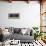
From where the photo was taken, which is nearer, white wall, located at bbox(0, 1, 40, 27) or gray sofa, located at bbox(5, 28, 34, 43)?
gray sofa, located at bbox(5, 28, 34, 43)

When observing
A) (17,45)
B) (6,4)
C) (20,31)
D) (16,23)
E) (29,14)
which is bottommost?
(17,45)

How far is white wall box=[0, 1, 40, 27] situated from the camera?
14.0 ft

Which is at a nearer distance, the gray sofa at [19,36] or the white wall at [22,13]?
the gray sofa at [19,36]

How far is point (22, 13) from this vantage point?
4.31 metres

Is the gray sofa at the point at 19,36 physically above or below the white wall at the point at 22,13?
below

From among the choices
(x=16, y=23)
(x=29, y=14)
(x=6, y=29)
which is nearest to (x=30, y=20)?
(x=29, y=14)

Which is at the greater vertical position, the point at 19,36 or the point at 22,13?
the point at 22,13

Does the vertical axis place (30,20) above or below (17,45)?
above

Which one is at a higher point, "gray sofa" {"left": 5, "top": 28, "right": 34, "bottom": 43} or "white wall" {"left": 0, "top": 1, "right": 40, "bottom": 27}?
"white wall" {"left": 0, "top": 1, "right": 40, "bottom": 27}

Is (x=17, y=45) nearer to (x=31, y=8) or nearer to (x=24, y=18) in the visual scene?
(x=24, y=18)

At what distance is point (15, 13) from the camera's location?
4270 mm

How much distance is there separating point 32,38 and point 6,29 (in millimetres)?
941

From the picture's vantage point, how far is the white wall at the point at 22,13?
4277 mm

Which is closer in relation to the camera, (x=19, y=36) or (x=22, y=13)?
(x=19, y=36)
